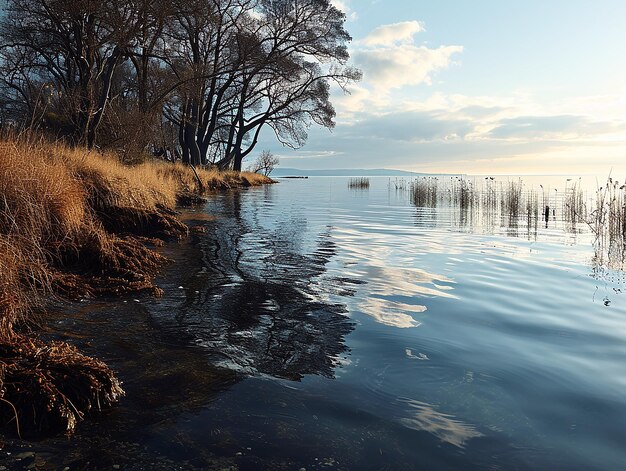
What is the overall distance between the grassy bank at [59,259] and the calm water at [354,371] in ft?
0.81

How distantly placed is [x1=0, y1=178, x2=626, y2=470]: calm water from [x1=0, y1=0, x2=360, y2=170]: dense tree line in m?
4.02

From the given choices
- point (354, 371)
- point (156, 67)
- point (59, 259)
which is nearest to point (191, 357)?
point (354, 371)

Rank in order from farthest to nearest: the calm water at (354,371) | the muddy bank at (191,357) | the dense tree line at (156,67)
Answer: the dense tree line at (156,67) → the calm water at (354,371) → the muddy bank at (191,357)

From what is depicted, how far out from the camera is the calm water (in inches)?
94.7

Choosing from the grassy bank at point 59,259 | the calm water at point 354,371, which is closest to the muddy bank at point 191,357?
the calm water at point 354,371

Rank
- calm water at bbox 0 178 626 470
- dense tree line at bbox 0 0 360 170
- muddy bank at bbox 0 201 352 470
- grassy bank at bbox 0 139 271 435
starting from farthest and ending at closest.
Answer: dense tree line at bbox 0 0 360 170
grassy bank at bbox 0 139 271 435
calm water at bbox 0 178 626 470
muddy bank at bbox 0 201 352 470

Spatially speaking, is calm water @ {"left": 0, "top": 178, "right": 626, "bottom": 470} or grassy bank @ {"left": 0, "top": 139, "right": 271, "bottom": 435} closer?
calm water @ {"left": 0, "top": 178, "right": 626, "bottom": 470}

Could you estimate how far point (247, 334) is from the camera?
13.2ft

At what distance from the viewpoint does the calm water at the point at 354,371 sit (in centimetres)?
240

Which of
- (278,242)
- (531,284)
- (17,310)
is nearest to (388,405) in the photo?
(17,310)

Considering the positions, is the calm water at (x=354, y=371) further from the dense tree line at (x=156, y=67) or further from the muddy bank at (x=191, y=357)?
the dense tree line at (x=156, y=67)

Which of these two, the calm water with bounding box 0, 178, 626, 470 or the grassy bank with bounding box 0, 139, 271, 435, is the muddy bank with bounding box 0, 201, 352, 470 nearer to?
the calm water with bounding box 0, 178, 626, 470

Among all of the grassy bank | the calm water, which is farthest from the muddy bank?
the grassy bank

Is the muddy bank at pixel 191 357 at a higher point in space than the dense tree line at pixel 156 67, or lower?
lower
